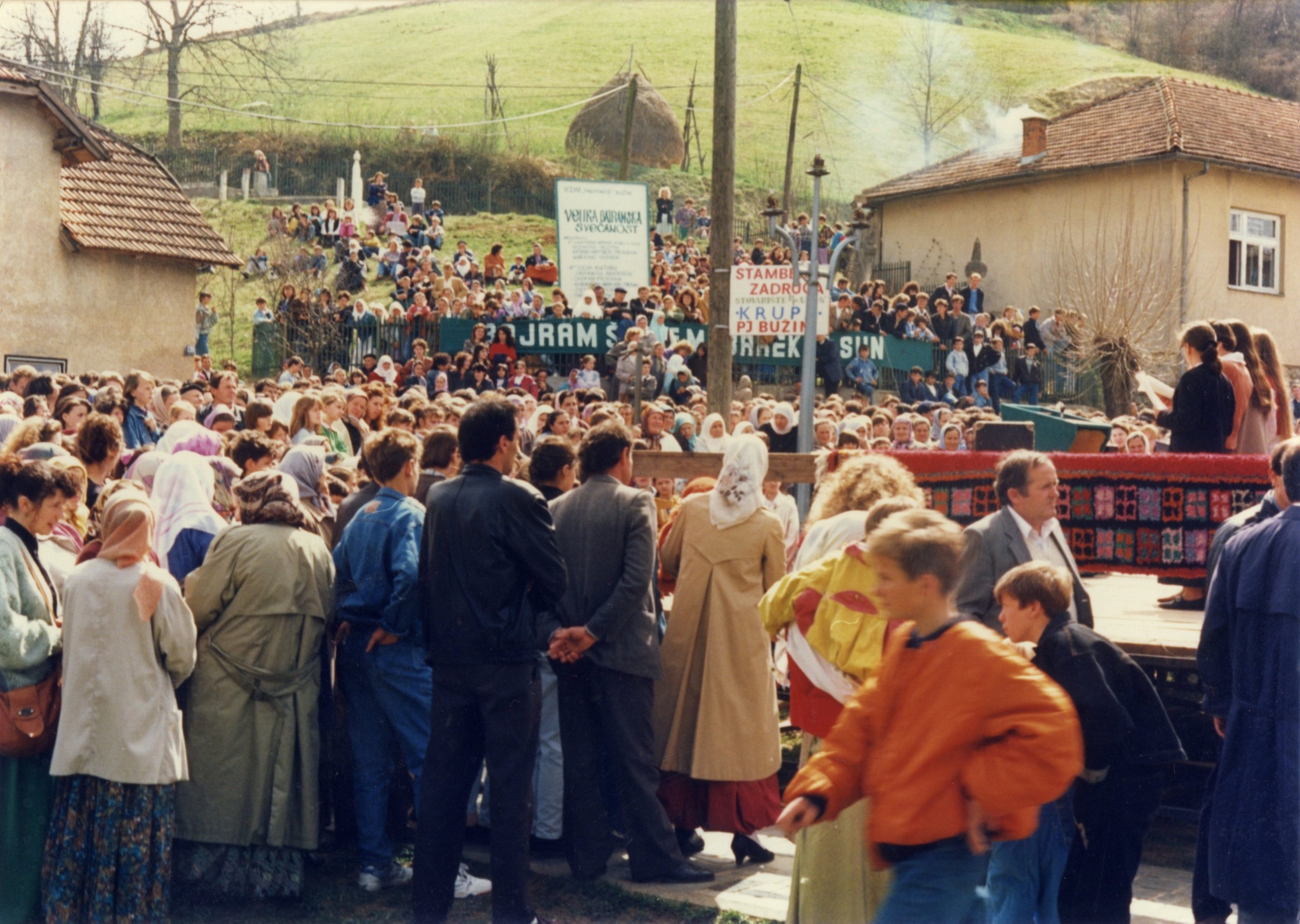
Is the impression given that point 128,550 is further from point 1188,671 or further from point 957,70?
point 957,70

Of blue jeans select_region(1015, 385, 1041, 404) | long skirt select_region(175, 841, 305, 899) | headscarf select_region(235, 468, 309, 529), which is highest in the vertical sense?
blue jeans select_region(1015, 385, 1041, 404)

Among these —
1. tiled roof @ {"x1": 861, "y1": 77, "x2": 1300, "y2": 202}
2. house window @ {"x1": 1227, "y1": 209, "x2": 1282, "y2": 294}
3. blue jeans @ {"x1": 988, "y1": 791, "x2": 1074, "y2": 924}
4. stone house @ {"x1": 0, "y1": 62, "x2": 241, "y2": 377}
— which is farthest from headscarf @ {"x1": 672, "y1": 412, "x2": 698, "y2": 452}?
house window @ {"x1": 1227, "y1": 209, "x2": 1282, "y2": 294}

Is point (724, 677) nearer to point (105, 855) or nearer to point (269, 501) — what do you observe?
point (269, 501)

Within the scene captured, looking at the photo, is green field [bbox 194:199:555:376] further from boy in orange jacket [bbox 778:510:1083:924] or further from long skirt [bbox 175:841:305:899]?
boy in orange jacket [bbox 778:510:1083:924]

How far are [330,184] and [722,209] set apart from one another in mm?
40960

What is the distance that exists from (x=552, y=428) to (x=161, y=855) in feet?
20.4

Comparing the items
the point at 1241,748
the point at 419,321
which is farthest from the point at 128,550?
the point at 419,321

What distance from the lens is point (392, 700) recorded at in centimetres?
636

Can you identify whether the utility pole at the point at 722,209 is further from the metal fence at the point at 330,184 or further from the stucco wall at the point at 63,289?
the metal fence at the point at 330,184

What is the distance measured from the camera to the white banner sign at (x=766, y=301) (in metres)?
14.4

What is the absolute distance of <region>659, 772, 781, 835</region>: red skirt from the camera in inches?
259

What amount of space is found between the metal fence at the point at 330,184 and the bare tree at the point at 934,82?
21.7m

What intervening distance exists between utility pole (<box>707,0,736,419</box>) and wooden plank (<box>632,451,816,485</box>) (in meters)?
5.17

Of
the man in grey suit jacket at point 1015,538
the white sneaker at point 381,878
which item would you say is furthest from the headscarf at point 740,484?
the white sneaker at point 381,878
